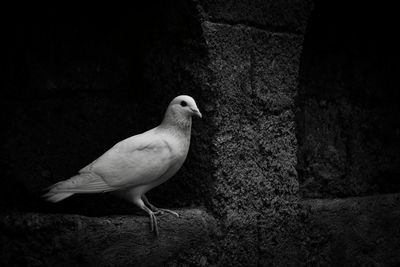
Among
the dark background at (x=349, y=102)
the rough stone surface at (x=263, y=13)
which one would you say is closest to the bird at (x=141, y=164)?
the rough stone surface at (x=263, y=13)

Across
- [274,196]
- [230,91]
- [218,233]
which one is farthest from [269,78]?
[218,233]

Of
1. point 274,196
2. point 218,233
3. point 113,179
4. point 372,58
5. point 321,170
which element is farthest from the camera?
point 372,58

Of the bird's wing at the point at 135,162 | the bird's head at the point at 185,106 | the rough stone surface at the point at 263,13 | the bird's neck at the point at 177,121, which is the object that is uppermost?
the rough stone surface at the point at 263,13

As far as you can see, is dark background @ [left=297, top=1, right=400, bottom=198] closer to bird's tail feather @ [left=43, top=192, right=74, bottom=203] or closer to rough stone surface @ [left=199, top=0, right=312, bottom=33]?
rough stone surface @ [left=199, top=0, right=312, bottom=33]

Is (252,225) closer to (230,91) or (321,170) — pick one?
(230,91)

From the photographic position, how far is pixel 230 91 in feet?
8.82

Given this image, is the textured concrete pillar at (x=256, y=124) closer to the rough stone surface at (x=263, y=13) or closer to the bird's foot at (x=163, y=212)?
the rough stone surface at (x=263, y=13)

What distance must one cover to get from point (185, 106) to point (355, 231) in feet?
4.19

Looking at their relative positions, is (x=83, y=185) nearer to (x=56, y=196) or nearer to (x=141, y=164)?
(x=56, y=196)

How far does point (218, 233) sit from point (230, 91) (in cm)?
59

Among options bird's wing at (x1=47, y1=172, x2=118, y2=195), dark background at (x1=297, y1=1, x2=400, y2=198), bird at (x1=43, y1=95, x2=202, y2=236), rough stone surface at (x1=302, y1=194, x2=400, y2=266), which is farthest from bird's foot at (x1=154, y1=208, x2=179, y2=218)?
dark background at (x1=297, y1=1, x2=400, y2=198)

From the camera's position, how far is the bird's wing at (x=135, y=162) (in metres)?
2.41

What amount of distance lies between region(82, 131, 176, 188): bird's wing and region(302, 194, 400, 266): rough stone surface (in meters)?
0.92

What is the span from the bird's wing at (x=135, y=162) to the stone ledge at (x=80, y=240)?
16 centimetres
